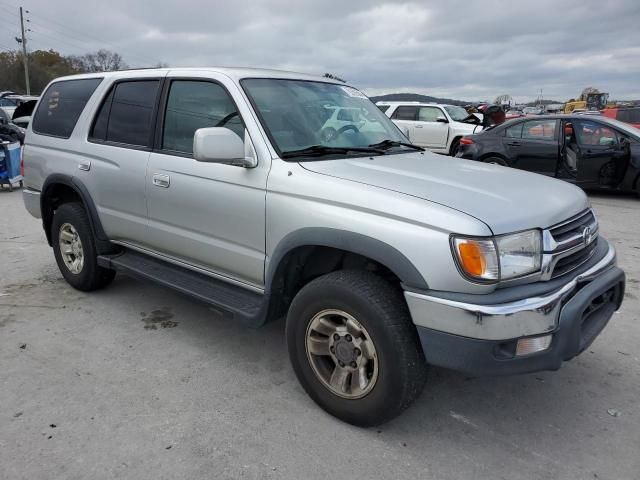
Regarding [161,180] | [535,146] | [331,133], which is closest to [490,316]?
[331,133]

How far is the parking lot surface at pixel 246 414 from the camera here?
96.7 inches

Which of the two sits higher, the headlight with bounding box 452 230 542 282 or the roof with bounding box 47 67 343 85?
the roof with bounding box 47 67 343 85

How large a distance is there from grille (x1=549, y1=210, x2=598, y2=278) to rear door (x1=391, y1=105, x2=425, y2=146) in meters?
12.7

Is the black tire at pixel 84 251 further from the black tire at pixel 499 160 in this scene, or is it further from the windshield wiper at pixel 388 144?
the black tire at pixel 499 160

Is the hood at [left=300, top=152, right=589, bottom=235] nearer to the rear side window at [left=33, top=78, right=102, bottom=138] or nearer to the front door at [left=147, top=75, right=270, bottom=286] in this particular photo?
the front door at [left=147, top=75, right=270, bottom=286]

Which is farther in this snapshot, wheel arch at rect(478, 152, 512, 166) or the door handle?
wheel arch at rect(478, 152, 512, 166)


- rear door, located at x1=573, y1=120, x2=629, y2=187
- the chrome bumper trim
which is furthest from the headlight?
rear door, located at x1=573, y1=120, x2=629, y2=187

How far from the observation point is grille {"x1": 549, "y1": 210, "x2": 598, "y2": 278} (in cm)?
252

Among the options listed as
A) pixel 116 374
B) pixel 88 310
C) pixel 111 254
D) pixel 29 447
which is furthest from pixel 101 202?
pixel 29 447

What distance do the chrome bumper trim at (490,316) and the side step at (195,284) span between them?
105 cm

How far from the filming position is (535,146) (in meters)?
9.62

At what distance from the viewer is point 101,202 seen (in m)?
4.14

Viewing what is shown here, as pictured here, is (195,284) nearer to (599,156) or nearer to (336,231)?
(336,231)

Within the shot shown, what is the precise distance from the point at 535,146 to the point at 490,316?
8.39 meters
